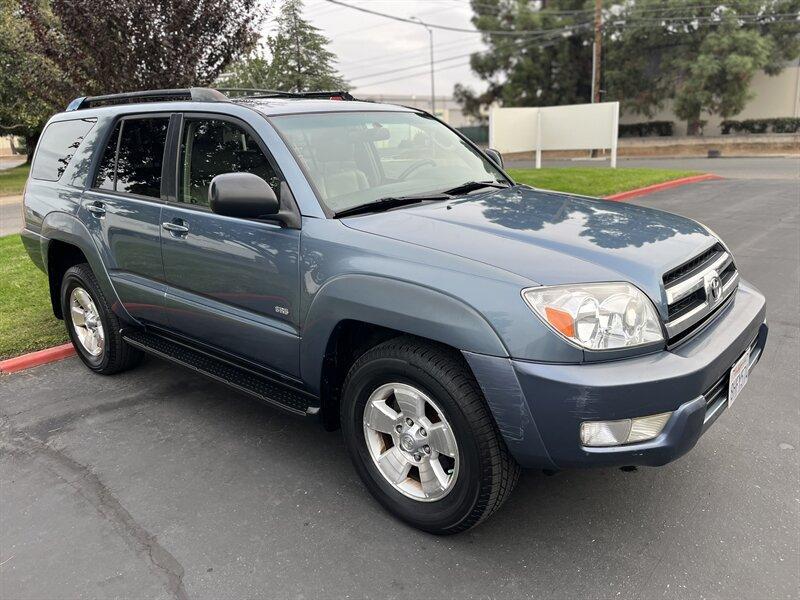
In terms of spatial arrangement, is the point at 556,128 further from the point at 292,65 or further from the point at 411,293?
the point at 411,293

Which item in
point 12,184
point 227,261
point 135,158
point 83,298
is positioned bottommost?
point 12,184

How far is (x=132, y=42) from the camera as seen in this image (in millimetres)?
9102

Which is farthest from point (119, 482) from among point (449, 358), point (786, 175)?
point (786, 175)

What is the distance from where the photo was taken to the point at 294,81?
1753 centimetres

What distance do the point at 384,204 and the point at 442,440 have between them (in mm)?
1202

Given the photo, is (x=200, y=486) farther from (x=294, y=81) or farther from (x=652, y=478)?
(x=294, y=81)

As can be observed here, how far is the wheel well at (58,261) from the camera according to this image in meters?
4.67

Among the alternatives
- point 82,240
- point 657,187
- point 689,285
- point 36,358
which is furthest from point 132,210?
point 657,187

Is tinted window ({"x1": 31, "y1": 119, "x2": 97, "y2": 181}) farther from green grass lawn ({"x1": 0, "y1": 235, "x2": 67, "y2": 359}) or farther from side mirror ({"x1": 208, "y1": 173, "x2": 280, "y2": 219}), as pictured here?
side mirror ({"x1": 208, "y1": 173, "x2": 280, "y2": 219})

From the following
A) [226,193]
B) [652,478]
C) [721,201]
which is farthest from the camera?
[721,201]

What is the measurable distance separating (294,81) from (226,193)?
52.1 ft

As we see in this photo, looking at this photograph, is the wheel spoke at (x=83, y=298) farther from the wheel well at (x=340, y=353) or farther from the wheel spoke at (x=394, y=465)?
the wheel spoke at (x=394, y=465)

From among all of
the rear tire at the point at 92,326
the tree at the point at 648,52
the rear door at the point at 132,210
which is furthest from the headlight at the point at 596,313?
the tree at the point at 648,52

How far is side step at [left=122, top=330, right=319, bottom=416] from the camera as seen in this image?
3117 mm
